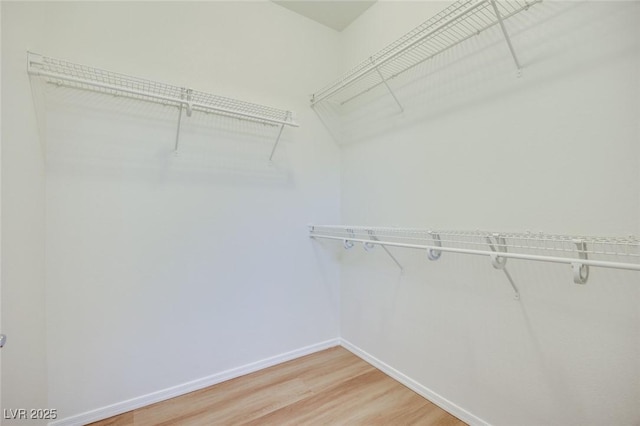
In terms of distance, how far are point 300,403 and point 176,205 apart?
146 centimetres

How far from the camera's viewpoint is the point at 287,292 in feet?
7.33

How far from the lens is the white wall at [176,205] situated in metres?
1.51

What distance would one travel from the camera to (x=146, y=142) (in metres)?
1.71

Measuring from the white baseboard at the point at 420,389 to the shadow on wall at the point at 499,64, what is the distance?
169 centimetres

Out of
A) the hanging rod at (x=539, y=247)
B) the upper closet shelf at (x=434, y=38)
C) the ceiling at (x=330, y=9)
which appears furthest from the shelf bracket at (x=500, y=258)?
the ceiling at (x=330, y=9)

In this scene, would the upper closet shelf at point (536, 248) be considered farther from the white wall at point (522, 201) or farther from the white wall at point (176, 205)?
the white wall at point (176, 205)

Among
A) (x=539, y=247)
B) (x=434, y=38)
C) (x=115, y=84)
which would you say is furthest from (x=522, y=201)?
(x=115, y=84)

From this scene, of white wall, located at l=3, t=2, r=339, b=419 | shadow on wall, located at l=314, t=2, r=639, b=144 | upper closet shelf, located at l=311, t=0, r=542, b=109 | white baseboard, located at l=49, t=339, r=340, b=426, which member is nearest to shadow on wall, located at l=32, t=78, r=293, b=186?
white wall, located at l=3, t=2, r=339, b=419

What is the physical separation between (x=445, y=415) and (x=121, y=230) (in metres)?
2.16

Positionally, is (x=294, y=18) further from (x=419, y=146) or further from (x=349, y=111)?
(x=419, y=146)

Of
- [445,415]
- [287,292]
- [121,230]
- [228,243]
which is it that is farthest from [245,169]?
[445,415]

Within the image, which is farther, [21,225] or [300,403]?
[300,403]

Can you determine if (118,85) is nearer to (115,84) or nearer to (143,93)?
(115,84)

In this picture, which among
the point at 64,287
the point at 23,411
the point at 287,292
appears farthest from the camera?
the point at 287,292
